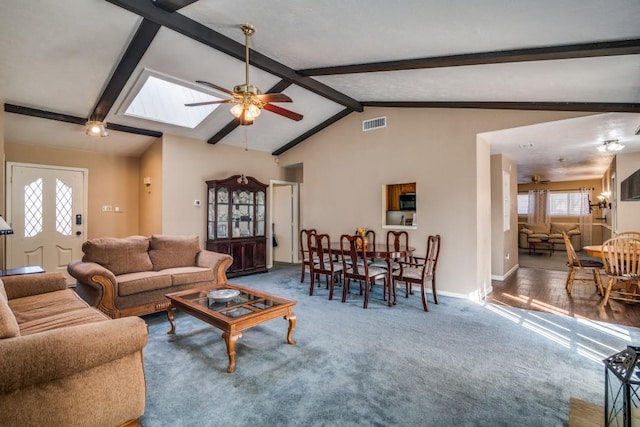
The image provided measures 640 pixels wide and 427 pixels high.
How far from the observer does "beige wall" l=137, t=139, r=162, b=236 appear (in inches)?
216

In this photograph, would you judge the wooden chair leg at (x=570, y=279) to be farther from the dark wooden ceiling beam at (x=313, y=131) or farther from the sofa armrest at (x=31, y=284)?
the sofa armrest at (x=31, y=284)

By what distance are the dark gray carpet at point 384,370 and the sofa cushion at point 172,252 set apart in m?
0.79

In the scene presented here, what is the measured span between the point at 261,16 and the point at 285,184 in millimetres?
4688

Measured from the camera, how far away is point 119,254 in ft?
12.6

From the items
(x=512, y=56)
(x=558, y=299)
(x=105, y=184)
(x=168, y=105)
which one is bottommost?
(x=558, y=299)

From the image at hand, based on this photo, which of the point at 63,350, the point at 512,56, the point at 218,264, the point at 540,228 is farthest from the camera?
the point at 540,228

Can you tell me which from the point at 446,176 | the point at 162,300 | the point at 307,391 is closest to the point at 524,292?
the point at 446,176

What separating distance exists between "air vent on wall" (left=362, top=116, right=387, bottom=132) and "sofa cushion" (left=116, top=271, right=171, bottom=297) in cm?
408

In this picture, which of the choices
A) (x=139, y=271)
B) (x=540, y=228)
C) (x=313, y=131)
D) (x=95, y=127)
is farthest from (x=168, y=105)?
(x=540, y=228)

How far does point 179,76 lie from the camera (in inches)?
158

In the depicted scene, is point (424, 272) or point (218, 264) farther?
point (218, 264)

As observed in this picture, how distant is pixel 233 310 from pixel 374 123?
4173mm

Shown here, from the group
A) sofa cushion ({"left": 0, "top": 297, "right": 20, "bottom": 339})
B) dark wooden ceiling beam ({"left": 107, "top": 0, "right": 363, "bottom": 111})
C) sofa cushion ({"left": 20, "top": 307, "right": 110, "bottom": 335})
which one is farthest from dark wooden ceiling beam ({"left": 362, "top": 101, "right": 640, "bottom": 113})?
sofa cushion ({"left": 0, "top": 297, "right": 20, "bottom": 339})

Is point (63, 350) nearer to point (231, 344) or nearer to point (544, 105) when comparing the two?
point (231, 344)
